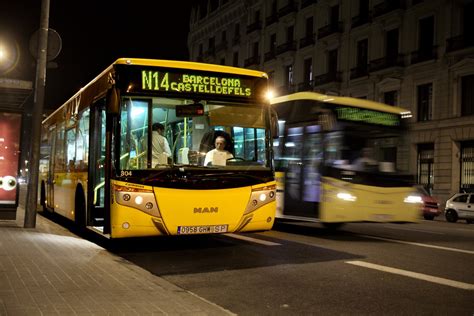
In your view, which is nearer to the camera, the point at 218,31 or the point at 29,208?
the point at 29,208

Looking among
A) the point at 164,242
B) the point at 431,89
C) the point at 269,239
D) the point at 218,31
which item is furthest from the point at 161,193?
the point at 218,31

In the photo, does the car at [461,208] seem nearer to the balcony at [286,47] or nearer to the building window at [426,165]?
the building window at [426,165]

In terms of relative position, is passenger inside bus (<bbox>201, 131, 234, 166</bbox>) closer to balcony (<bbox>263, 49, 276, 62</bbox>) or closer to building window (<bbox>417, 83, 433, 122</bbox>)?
building window (<bbox>417, 83, 433, 122</bbox>)

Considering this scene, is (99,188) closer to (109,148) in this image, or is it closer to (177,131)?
(109,148)

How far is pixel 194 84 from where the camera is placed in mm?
9805

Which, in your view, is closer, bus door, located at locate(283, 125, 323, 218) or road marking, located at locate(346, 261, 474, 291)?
road marking, located at locate(346, 261, 474, 291)

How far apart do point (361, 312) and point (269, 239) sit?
6488mm

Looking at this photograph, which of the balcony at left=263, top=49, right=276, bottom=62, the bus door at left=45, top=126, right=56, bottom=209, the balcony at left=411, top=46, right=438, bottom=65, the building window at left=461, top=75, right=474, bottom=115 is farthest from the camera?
the balcony at left=263, top=49, right=276, bottom=62

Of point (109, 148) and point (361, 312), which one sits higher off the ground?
point (109, 148)

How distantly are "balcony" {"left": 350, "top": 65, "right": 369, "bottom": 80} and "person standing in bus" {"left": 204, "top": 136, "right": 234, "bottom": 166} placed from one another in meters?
30.4

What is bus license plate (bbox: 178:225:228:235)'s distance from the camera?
941 cm

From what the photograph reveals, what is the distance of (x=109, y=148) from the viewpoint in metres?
9.41

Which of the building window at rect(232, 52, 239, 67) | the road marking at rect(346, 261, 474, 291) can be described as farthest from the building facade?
the road marking at rect(346, 261, 474, 291)

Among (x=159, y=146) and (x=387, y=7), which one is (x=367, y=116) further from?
(x=387, y=7)
